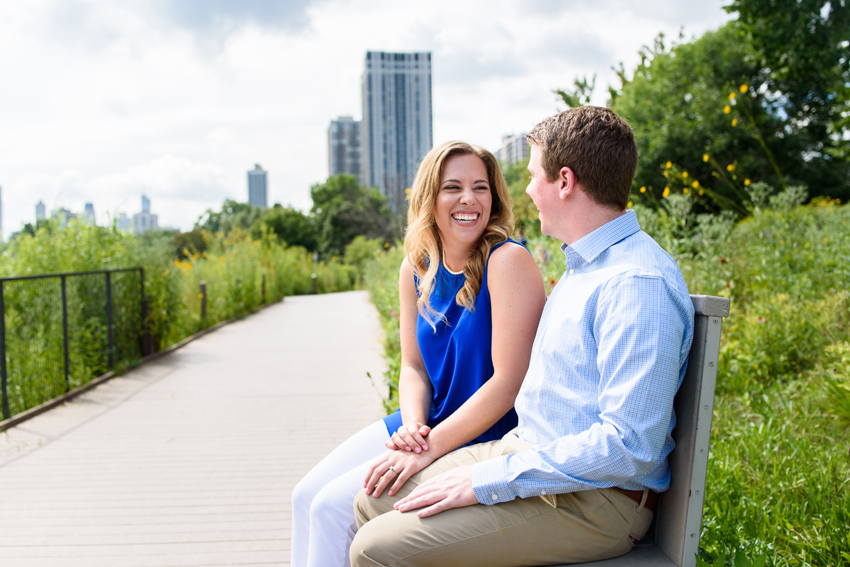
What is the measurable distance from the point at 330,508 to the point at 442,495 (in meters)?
0.50

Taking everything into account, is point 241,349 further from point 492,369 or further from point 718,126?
point 718,126

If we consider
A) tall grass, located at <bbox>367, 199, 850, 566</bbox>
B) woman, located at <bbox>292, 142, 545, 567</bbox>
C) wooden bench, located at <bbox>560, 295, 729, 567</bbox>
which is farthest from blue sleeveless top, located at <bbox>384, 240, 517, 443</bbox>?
tall grass, located at <bbox>367, 199, 850, 566</bbox>

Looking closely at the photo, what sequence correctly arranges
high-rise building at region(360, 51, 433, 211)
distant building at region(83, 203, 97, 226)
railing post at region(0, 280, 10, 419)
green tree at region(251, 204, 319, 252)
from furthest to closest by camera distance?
1. high-rise building at region(360, 51, 433, 211)
2. green tree at region(251, 204, 319, 252)
3. distant building at region(83, 203, 97, 226)
4. railing post at region(0, 280, 10, 419)

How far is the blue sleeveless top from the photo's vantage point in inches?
74.0

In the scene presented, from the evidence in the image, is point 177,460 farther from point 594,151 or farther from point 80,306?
point 594,151

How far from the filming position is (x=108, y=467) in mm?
3953

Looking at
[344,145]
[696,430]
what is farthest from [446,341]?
[344,145]

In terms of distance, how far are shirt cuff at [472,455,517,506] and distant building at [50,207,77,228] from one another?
282 inches

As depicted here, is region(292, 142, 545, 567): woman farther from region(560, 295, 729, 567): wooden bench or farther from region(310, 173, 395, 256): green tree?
region(310, 173, 395, 256): green tree

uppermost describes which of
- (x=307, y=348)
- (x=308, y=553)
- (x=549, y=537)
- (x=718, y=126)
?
(x=718, y=126)

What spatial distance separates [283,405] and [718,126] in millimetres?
12362

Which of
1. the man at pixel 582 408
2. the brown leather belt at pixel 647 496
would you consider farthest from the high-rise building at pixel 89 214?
the brown leather belt at pixel 647 496

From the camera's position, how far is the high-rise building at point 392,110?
98.7 metres

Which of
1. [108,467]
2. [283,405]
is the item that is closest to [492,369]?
[108,467]
